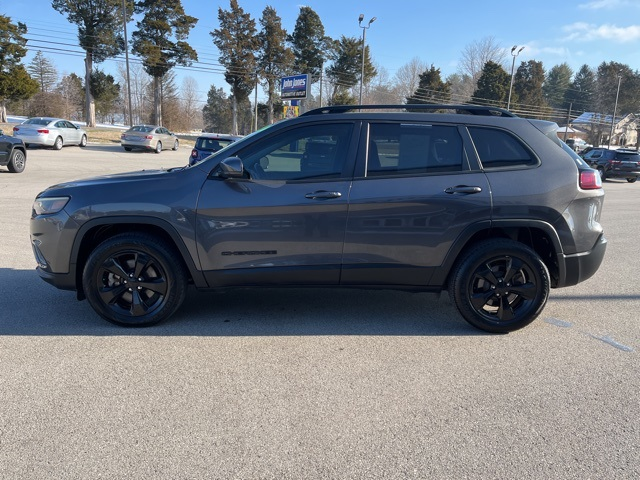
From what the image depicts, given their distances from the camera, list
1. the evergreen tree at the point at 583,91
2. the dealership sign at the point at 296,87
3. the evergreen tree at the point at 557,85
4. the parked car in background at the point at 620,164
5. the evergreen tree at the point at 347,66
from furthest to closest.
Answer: the evergreen tree at the point at 557,85, the evergreen tree at the point at 583,91, the evergreen tree at the point at 347,66, the dealership sign at the point at 296,87, the parked car in background at the point at 620,164

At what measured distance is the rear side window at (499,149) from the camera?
3.96m

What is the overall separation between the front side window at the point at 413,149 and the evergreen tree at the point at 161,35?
156 feet

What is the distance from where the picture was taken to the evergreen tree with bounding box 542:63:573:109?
9925 cm

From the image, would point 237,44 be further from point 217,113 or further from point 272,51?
point 217,113

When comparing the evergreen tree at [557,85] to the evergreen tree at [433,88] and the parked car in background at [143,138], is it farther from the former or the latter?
the parked car in background at [143,138]

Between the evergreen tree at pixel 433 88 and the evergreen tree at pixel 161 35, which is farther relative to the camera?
the evergreen tree at pixel 433 88

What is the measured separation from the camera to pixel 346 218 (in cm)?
381

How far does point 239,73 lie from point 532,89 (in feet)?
131

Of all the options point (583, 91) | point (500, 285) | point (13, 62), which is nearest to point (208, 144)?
point (500, 285)

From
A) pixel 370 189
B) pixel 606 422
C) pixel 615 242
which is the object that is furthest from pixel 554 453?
pixel 615 242

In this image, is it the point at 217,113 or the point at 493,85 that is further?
the point at 217,113

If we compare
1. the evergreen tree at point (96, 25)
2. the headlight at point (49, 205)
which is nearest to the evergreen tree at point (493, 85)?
the evergreen tree at point (96, 25)

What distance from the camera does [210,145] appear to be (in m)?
15.8

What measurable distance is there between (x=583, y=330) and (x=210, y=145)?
13715 millimetres
